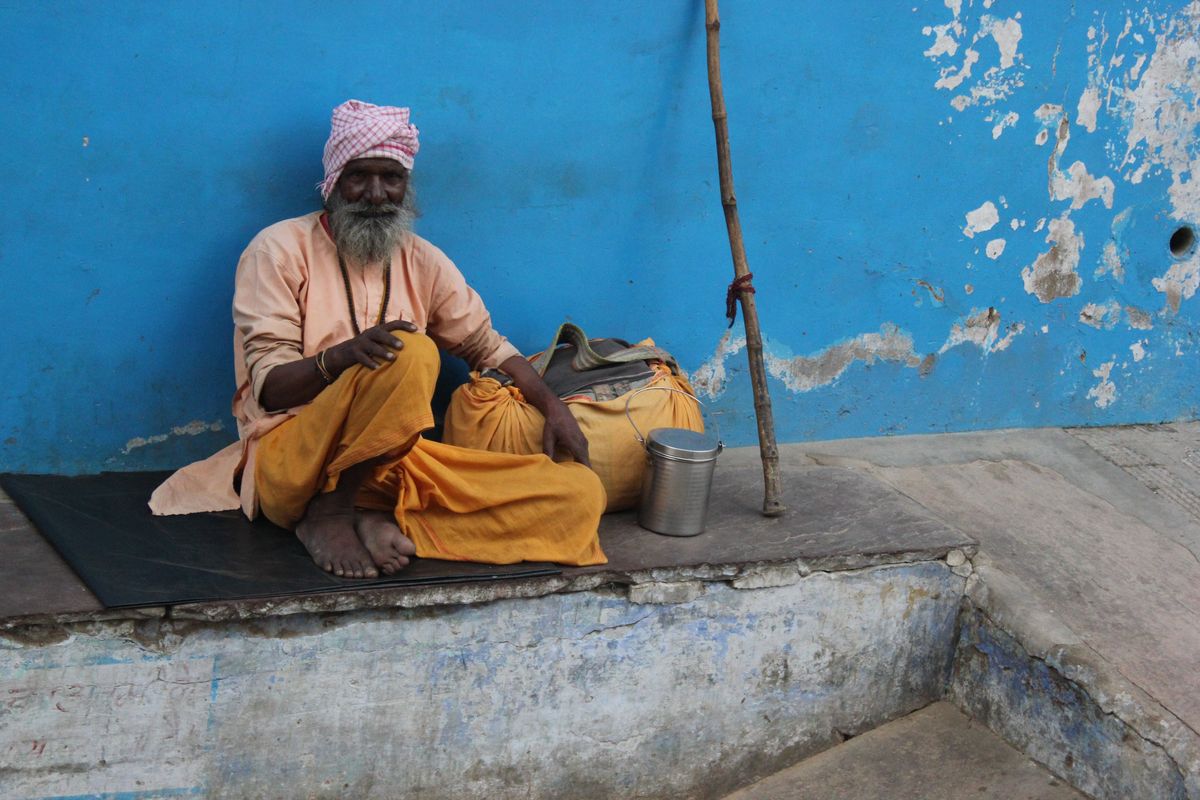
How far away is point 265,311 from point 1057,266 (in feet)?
10.2

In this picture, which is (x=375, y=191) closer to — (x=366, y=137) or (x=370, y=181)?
(x=370, y=181)

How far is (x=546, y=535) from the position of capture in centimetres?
324

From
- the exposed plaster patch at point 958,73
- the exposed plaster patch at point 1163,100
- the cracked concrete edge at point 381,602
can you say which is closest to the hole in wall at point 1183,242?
the exposed plaster patch at point 1163,100

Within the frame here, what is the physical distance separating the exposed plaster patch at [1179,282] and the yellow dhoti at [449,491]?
297cm

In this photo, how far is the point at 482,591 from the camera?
310 cm

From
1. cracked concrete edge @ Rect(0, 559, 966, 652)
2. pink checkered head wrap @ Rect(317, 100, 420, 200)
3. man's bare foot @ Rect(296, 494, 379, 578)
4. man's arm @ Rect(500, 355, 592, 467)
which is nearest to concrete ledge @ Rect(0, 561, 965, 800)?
cracked concrete edge @ Rect(0, 559, 966, 652)

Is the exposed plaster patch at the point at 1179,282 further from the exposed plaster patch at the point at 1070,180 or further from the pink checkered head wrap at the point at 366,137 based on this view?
the pink checkered head wrap at the point at 366,137

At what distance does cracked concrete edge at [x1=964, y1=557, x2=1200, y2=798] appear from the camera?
3.17 m

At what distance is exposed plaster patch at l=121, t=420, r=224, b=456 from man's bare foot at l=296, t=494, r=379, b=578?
2.05 ft

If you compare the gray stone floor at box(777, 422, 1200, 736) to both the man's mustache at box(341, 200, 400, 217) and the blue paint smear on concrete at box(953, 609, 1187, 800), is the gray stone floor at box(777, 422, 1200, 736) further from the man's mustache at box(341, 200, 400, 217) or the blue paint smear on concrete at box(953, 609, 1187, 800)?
the man's mustache at box(341, 200, 400, 217)

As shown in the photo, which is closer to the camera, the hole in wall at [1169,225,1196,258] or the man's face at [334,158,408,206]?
the man's face at [334,158,408,206]

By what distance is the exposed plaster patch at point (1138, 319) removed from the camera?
4.86m

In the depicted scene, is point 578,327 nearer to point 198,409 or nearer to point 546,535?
point 546,535

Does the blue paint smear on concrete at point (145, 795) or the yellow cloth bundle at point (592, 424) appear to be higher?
the yellow cloth bundle at point (592, 424)
